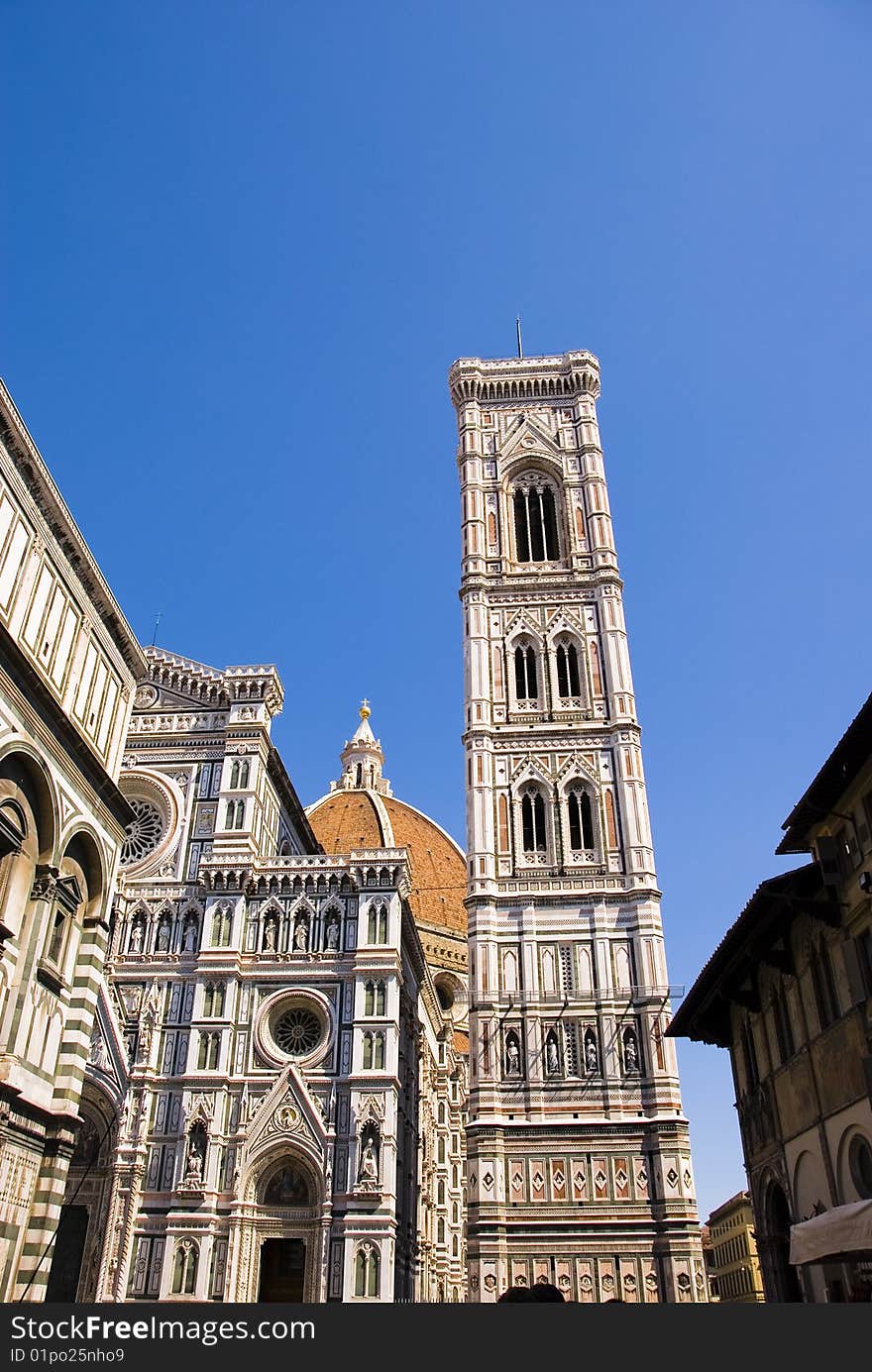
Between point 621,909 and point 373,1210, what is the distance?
41.9 feet

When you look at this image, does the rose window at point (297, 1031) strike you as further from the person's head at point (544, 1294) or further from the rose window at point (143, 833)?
the person's head at point (544, 1294)

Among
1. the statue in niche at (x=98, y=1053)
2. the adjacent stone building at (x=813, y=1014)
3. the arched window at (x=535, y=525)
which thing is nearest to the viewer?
the adjacent stone building at (x=813, y=1014)

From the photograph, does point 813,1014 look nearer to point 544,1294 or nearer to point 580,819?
point 544,1294

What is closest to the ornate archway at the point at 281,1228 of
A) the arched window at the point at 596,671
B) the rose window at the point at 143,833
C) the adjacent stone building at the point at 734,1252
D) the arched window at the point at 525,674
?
the rose window at the point at 143,833

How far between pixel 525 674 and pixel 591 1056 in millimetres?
15266

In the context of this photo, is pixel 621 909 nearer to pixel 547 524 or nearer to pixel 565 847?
pixel 565 847

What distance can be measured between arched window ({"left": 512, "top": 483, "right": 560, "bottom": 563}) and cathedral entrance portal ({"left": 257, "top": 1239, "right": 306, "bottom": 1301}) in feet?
91.3

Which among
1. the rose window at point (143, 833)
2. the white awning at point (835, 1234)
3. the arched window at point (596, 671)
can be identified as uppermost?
the arched window at point (596, 671)

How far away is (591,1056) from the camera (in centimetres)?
3494

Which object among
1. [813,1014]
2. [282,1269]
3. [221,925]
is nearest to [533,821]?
[221,925]

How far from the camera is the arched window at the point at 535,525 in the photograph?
153 feet

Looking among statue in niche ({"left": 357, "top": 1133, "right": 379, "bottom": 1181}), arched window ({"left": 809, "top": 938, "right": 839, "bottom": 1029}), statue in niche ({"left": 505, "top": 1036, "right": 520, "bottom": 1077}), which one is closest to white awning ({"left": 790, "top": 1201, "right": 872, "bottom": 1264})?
arched window ({"left": 809, "top": 938, "right": 839, "bottom": 1029})

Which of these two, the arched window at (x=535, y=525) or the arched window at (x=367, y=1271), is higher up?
the arched window at (x=535, y=525)

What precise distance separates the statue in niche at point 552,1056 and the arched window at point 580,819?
7.10 m
